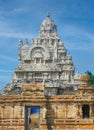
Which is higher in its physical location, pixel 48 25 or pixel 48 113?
pixel 48 25

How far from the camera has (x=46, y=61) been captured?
78.8 metres

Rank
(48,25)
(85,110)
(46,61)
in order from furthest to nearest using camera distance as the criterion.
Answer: (48,25) < (46,61) < (85,110)

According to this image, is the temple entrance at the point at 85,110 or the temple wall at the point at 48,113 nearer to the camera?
the temple wall at the point at 48,113

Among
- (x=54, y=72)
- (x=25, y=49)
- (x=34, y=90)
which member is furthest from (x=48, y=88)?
(x=34, y=90)

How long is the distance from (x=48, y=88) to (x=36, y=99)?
93.2 feet

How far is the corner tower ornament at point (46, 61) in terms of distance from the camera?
239ft

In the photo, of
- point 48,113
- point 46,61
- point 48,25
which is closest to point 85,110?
point 48,113

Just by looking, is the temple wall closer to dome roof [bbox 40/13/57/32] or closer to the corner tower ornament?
the corner tower ornament

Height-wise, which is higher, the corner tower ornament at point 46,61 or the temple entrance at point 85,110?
the corner tower ornament at point 46,61

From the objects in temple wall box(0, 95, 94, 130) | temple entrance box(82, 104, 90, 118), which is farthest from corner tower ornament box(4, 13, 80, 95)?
temple entrance box(82, 104, 90, 118)

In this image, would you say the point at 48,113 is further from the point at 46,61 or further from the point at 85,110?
the point at 46,61

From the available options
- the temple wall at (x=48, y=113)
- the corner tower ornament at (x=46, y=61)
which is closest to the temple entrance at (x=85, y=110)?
the temple wall at (x=48, y=113)

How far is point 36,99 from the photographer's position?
32750 millimetres

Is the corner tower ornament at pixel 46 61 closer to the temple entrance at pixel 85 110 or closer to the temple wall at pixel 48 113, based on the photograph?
the temple wall at pixel 48 113
